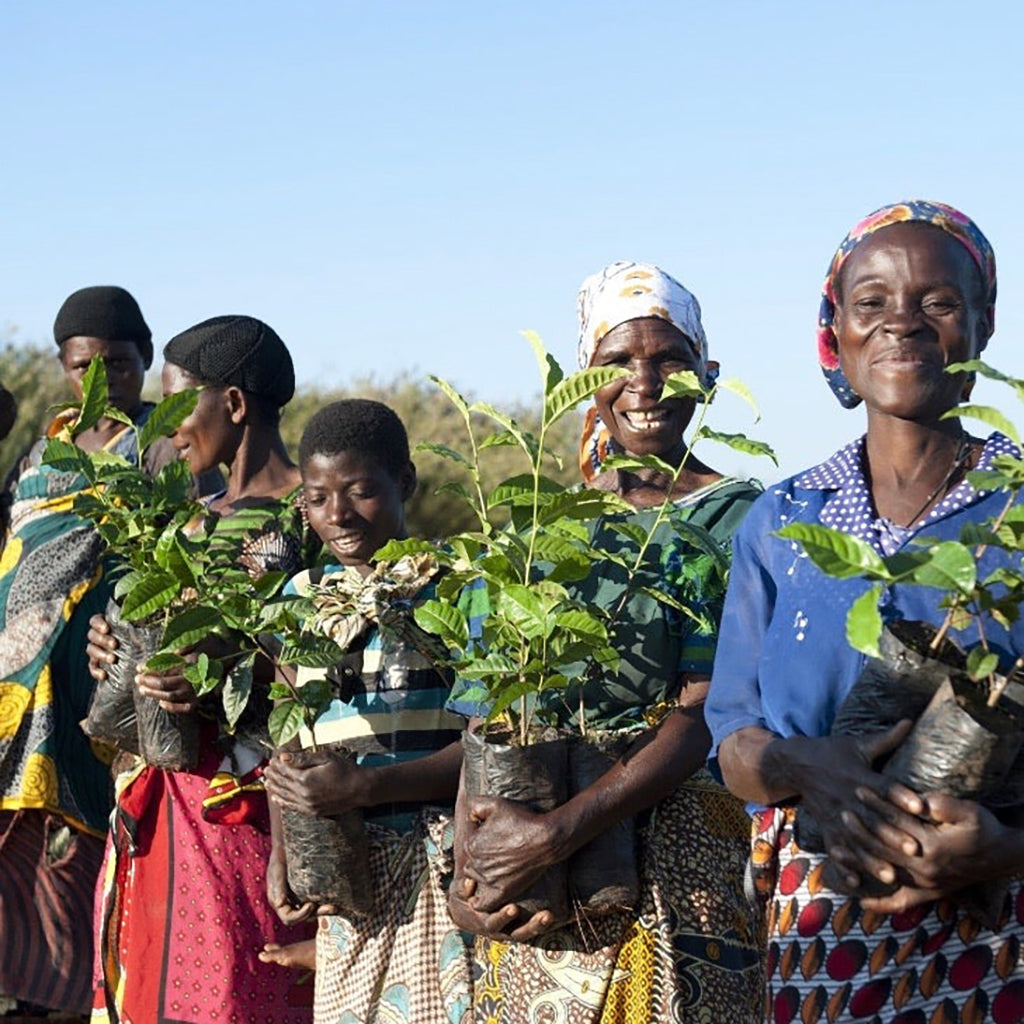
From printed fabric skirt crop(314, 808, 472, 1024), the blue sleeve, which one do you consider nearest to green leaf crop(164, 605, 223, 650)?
printed fabric skirt crop(314, 808, 472, 1024)

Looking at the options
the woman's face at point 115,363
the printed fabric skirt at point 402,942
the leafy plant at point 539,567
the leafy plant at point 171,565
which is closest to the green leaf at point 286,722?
the leafy plant at point 171,565

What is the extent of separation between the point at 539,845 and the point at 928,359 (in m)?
1.15

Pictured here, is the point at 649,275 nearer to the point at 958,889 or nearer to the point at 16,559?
the point at 958,889

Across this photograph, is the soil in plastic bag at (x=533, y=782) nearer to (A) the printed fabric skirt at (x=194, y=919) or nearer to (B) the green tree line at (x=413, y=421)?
(A) the printed fabric skirt at (x=194, y=919)

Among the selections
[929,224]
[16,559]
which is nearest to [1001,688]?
[929,224]

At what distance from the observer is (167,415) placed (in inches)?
182

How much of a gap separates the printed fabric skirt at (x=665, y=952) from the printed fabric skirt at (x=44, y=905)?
9.11 feet

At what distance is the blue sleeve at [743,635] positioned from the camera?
3.41 m

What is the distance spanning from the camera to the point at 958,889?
3.06 metres

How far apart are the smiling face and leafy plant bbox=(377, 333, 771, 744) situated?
84cm

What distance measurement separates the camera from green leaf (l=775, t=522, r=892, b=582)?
2.81 metres

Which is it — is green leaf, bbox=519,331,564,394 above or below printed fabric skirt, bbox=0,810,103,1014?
above

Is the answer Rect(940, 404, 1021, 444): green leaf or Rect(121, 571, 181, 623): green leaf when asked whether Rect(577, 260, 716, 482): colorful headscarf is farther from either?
Rect(940, 404, 1021, 444): green leaf

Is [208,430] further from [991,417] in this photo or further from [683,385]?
[991,417]
